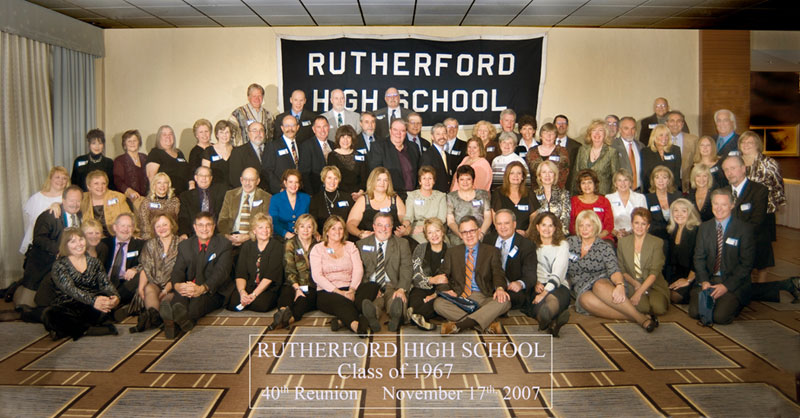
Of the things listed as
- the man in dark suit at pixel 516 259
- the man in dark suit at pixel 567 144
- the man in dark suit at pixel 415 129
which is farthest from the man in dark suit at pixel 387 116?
the man in dark suit at pixel 516 259

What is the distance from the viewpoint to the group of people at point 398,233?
404 centimetres

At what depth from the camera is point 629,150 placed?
561 cm

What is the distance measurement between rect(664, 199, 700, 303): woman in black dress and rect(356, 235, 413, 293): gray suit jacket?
212 cm

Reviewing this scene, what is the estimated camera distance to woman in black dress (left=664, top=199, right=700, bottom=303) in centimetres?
449

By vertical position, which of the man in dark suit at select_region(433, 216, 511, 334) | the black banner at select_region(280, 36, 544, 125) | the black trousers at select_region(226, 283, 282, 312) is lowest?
the black trousers at select_region(226, 283, 282, 312)

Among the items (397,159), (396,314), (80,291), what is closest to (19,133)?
(80,291)

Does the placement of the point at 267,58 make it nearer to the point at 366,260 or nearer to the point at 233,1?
the point at 233,1

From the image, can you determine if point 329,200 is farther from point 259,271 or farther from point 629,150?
point 629,150

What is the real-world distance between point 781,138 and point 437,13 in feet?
22.6

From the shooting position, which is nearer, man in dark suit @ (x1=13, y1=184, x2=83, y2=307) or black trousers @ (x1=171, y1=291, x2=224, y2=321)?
black trousers @ (x1=171, y1=291, x2=224, y2=321)

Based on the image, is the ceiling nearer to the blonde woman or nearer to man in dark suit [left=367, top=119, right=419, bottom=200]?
man in dark suit [left=367, top=119, right=419, bottom=200]

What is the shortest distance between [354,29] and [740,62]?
15.8 ft

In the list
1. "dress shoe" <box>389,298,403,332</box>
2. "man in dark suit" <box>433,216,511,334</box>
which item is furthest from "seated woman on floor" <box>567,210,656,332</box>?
"dress shoe" <box>389,298,403,332</box>

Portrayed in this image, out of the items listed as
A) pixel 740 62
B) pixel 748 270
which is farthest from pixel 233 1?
pixel 740 62
